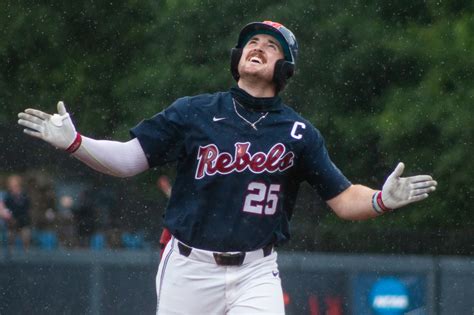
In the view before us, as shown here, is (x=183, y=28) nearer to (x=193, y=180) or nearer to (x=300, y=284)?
(x=300, y=284)

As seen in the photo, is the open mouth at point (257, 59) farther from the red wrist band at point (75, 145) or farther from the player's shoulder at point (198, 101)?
the red wrist band at point (75, 145)

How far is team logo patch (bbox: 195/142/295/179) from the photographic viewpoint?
5.76m

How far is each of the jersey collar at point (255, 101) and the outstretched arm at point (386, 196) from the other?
1.74 ft

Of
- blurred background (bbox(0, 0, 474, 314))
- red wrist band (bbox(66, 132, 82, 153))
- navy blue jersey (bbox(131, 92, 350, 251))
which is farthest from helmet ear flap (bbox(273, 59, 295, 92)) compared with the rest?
blurred background (bbox(0, 0, 474, 314))

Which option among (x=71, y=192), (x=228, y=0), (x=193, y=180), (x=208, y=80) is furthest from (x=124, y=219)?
(x=193, y=180)

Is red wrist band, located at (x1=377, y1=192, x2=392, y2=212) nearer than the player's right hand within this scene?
No

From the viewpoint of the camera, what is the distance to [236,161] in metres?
5.76

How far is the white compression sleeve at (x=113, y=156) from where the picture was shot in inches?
223

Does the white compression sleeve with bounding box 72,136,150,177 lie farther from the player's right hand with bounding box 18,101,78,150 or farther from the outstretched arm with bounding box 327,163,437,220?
the outstretched arm with bounding box 327,163,437,220

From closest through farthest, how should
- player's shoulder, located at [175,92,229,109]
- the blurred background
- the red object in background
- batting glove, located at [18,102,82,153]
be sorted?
batting glove, located at [18,102,82,153] → player's shoulder, located at [175,92,229,109] → the red object in background → the blurred background

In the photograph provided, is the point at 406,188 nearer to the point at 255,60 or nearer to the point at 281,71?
the point at 281,71

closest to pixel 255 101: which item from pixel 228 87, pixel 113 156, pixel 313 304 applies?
pixel 113 156

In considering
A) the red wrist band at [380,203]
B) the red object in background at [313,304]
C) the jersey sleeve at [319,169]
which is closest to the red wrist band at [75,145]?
the jersey sleeve at [319,169]

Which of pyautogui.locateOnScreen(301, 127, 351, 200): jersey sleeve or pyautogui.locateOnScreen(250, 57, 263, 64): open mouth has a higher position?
pyautogui.locateOnScreen(250, 57, 263, 64): open mouth
